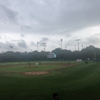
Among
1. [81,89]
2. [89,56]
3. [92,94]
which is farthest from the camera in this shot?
[89,56]

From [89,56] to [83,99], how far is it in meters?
73.3

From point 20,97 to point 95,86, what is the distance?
Result: 25.9 feet

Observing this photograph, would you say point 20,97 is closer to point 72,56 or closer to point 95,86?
point 95,86

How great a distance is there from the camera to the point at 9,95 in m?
15.4

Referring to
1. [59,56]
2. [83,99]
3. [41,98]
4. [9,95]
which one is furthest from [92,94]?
[59,56]

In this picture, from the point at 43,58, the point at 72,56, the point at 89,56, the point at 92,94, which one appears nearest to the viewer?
the point at 92,94

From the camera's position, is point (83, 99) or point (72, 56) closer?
point (83, 99)

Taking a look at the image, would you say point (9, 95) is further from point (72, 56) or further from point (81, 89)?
point (72, 56)

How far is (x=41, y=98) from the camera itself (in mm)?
14578

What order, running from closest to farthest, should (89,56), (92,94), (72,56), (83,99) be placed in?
(83,99) → (92,94) → (89,56) → (72,56)

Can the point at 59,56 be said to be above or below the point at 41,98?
above

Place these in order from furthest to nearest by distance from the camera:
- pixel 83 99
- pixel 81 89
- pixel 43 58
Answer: pixel 43 58, pixel 81 89, pixel 83 99

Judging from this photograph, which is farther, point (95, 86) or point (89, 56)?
point (89, 56)

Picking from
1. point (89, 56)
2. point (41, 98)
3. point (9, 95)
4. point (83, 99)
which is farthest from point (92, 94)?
point (89, 56)
